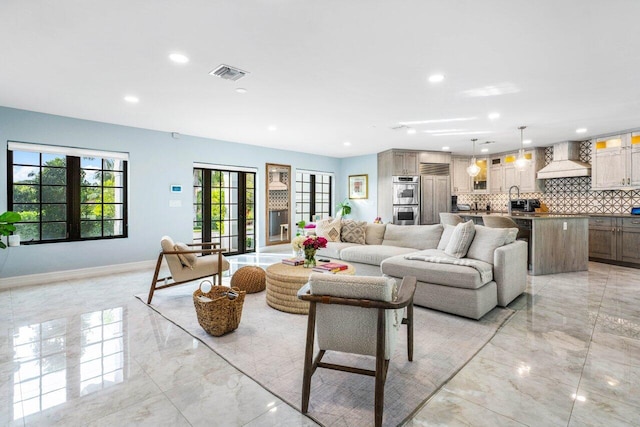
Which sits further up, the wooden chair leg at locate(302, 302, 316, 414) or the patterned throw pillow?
the patterned throw pillow

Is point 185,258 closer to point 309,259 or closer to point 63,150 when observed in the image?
point 309,259

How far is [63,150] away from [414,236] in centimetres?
552

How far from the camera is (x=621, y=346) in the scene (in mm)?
2537

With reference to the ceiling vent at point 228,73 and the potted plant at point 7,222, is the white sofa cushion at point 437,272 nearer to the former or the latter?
the ceiling vent at point 228,73

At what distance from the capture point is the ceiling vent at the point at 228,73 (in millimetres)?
3070

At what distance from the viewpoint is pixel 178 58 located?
286 cm

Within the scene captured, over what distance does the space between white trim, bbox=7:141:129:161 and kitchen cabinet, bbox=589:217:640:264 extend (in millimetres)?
8669

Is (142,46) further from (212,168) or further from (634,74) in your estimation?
(634,74)

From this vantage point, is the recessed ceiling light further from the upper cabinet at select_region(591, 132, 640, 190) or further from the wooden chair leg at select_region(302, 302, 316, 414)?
the upper cabinet at select_region(591, 132, 640, 190)

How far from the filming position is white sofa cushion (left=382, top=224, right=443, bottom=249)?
468cm

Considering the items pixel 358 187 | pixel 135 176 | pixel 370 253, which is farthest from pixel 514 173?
pixel 135 176

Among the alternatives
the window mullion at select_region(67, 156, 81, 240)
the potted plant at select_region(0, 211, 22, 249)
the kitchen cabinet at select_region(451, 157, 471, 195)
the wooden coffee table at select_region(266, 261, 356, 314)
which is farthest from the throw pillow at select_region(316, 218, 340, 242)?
the kitchen cabinet at select_region(451, 157, 471, 195)

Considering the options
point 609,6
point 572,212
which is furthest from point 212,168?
point 572,212

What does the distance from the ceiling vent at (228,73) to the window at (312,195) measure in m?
4.79
